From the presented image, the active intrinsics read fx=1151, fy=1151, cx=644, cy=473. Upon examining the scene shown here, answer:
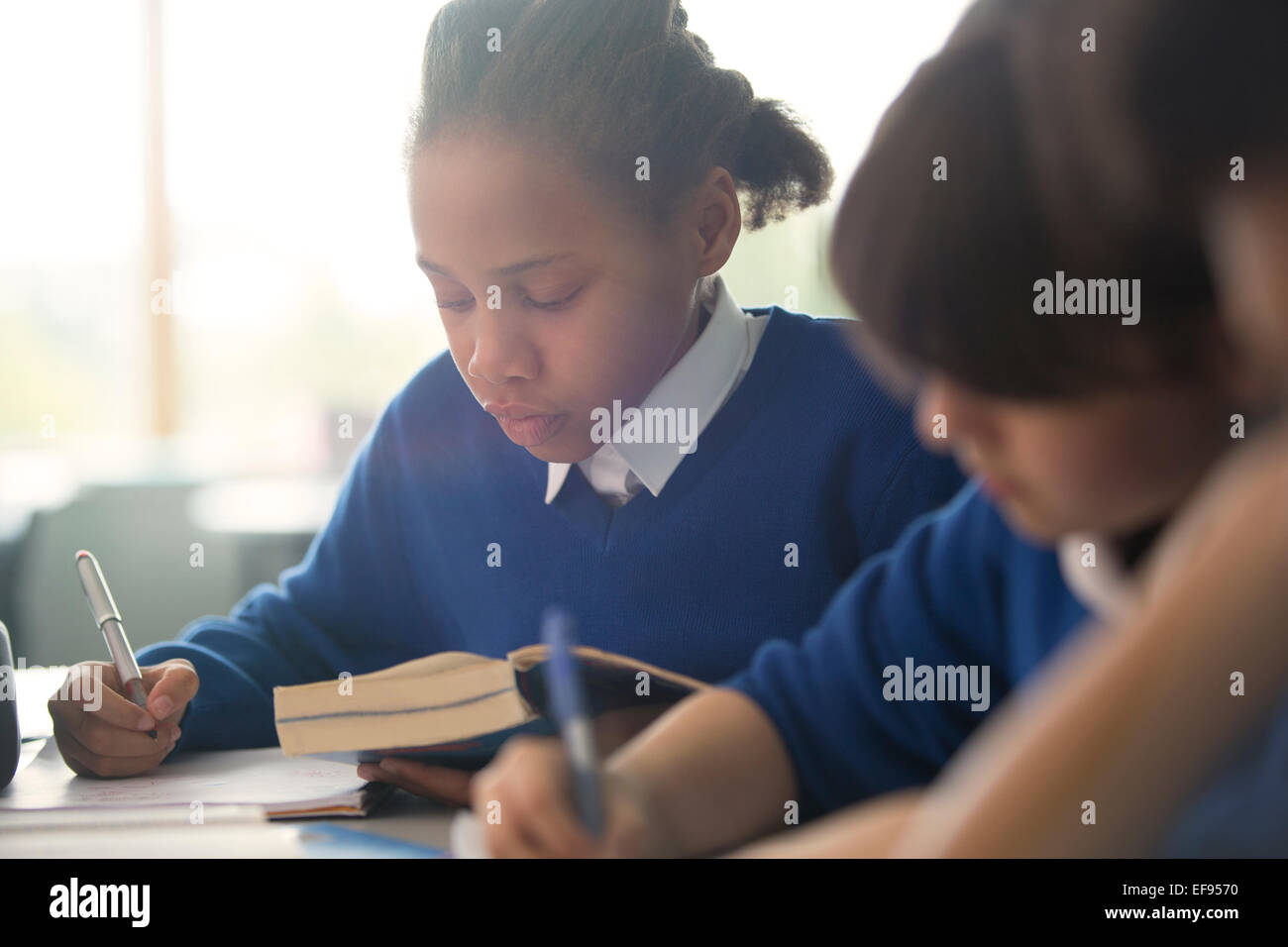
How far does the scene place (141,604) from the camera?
98.0 inches

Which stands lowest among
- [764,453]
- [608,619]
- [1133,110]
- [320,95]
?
[608,619]

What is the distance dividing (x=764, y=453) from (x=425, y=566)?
1.20 feet

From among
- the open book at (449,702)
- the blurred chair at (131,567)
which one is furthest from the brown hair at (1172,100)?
the blurred chair at (131,567)

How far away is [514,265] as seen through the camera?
82cm

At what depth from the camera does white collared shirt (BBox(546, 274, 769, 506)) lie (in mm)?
957

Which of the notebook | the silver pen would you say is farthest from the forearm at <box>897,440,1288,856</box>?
the silver pen

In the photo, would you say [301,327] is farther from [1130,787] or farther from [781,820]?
[1130,787]

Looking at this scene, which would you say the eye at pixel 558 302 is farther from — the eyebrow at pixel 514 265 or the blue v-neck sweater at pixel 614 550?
the blue v-neck sweater at pixel 614 550

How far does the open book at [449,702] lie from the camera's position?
60 cm

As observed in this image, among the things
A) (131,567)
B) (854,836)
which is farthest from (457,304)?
(131,567)

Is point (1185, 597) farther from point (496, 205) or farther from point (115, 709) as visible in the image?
point (115, 709)

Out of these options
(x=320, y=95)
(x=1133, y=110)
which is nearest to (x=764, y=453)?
(x=1133, y=110)

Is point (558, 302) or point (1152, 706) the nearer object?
point (1152, 706)

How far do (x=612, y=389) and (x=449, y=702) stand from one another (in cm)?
34
